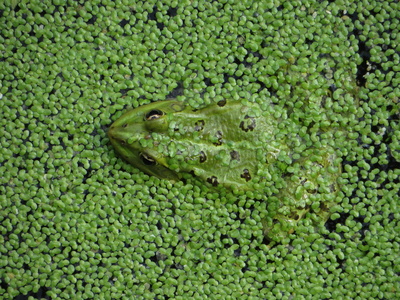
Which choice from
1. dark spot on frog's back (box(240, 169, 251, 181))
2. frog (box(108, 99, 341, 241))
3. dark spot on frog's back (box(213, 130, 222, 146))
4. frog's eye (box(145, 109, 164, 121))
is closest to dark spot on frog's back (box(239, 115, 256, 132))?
frog (box(108, 99, 341, 241))

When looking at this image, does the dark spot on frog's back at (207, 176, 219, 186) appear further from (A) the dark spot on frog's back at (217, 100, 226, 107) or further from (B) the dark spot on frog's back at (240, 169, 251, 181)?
(A) the dark spot on frog's back at (217, 100, 226, 107)

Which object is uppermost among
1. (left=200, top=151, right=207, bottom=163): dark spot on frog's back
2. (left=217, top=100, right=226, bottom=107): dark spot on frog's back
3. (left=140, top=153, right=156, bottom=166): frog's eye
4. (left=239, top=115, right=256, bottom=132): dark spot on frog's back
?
(left=217, top=100, right=226, bottom=107): dark spot on frog's back

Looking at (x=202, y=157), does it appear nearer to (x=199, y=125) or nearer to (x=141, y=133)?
(x=199, y=125)

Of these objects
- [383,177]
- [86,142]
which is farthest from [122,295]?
[383,177]

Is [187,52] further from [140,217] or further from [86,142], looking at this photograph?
[140,217]

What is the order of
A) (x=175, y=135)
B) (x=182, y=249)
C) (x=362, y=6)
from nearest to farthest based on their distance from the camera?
(x=175, y=135), (x=182, y=249), (x=362, y=6)

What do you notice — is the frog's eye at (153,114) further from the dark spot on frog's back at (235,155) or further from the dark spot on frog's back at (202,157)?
the dark spot on frog's back at (235,155)

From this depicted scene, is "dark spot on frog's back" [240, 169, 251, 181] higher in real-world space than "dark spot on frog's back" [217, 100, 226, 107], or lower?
lower
